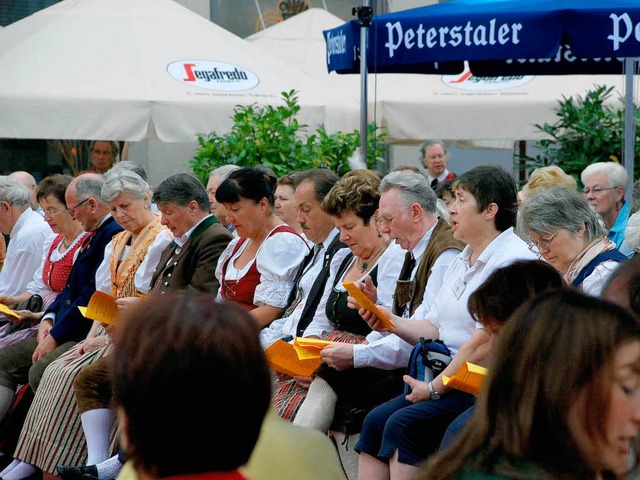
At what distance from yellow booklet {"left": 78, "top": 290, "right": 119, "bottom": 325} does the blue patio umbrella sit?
241 cm

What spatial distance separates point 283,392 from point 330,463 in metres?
2.75

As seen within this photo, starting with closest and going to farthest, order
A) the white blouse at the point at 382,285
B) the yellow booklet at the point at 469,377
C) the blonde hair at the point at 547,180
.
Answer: the yellow booklet at the point at 469,377 → the white blouse at the point at 382,285 → the blonde hair at the point at 547,180

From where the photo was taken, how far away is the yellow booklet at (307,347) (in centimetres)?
520

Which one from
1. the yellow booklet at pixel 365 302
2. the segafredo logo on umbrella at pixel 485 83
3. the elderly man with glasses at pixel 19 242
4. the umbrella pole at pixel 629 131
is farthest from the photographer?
the segafredo logo on umbrella at pixel 485 83

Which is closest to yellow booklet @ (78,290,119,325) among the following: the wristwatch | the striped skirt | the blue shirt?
the striped skirt

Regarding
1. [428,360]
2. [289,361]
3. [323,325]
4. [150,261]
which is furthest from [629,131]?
[428,360]

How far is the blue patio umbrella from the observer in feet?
22.4

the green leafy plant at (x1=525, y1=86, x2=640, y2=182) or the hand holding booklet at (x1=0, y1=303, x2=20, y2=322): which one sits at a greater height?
the green leafy plant at (x1=525, y1=86, x2=640, y2=182)

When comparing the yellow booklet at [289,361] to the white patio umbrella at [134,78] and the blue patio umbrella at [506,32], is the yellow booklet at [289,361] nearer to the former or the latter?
the blue patio umbrella at [506,32]

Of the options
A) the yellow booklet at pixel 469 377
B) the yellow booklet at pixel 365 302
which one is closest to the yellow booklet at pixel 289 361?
the yellow booklet at pixel 365 302

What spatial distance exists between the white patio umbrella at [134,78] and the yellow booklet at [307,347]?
16.6 feet

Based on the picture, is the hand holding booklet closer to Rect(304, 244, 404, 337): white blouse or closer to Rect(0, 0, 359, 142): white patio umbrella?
Rect(0, 0, 359, 142): white patio umbrella

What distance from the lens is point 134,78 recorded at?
10273 millimetres

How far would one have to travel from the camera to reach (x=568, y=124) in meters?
9.44
